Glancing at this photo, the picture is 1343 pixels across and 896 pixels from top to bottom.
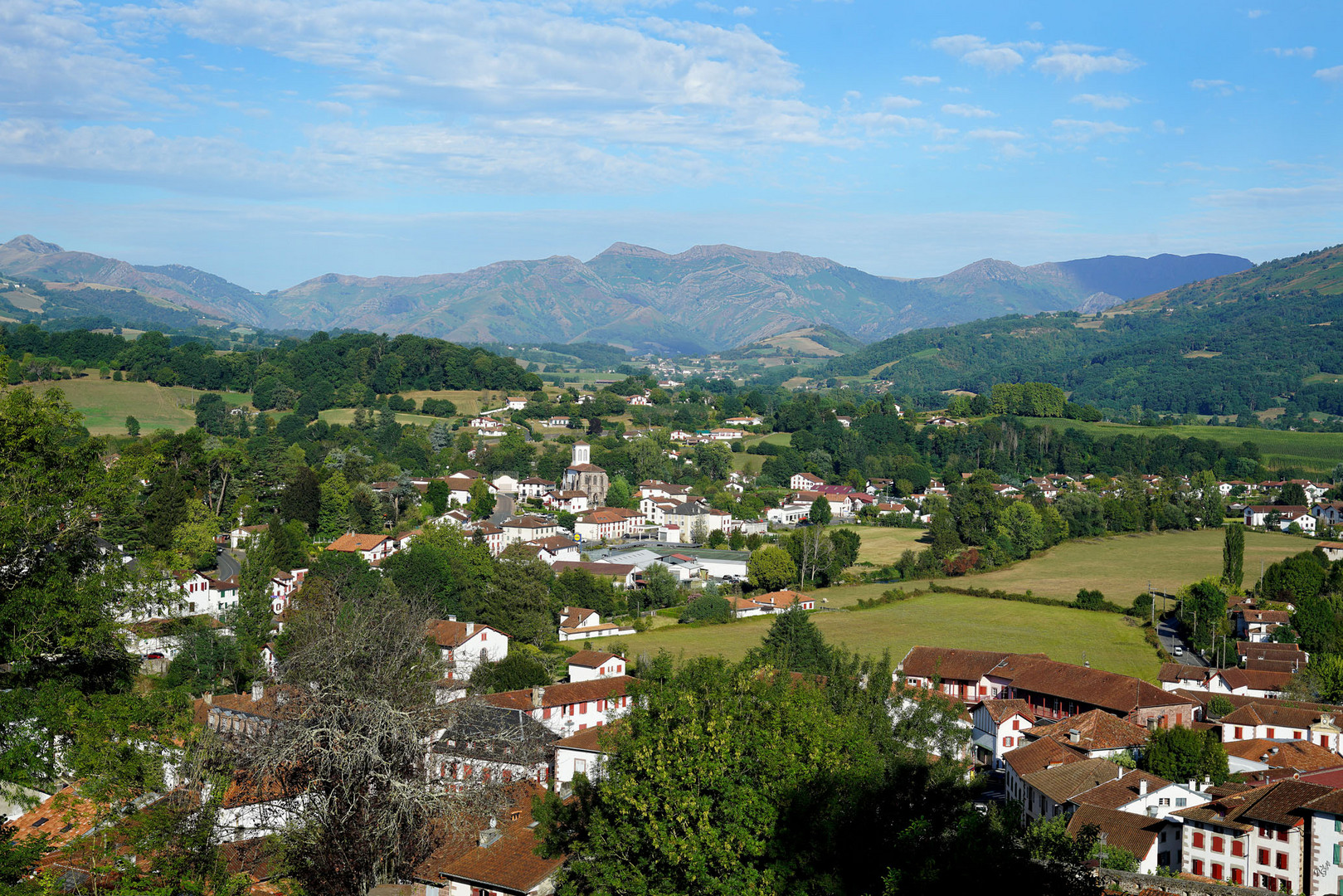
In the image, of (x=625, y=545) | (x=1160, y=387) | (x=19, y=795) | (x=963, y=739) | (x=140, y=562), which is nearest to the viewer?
(x=19, y=795)

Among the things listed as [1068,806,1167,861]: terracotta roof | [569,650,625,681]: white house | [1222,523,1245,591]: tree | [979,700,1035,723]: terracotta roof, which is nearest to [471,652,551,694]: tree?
[569,650,625,681]: white house

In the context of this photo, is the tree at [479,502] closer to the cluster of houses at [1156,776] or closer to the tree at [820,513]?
the tree at [820,513]

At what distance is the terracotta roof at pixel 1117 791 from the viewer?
728 inches

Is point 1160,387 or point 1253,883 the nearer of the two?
point 1253,883

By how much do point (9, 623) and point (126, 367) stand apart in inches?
2918

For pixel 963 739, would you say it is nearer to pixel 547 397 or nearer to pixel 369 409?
pixel 369 409

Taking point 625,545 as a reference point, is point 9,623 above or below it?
above

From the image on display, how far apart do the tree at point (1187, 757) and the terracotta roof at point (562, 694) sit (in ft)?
35.5

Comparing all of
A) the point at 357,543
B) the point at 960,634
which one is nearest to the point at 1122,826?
the point at 960,634

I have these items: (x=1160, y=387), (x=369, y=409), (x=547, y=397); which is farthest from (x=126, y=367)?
(x=1160, y=387)

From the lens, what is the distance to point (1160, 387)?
475ft

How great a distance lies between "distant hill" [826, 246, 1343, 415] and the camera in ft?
439

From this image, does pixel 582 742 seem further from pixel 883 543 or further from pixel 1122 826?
pixel 883 543

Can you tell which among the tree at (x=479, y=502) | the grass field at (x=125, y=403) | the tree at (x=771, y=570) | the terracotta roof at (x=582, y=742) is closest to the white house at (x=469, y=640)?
the terracotta roof at (x=582, y=742)
